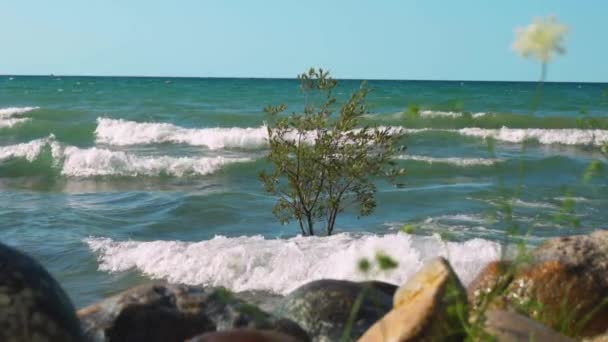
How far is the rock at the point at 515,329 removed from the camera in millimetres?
3336

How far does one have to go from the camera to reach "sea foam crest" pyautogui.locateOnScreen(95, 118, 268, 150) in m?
27.4

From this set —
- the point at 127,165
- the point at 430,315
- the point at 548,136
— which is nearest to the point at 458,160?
the point at 127,165

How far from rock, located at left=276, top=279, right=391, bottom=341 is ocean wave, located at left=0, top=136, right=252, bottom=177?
14.8m

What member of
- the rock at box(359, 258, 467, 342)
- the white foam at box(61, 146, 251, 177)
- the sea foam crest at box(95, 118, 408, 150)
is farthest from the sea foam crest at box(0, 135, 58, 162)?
the rock at box(359, 258, 467, 342)

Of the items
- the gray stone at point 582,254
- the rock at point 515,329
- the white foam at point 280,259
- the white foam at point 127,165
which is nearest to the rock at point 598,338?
the gray stone at point 582,254

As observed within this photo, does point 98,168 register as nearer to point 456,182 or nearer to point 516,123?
point 456,182

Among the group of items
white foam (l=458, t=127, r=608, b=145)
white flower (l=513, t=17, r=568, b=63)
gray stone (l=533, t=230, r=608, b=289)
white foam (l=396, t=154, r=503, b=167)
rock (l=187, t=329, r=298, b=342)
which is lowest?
white foam (l=396, t=154, r=503, b=167)

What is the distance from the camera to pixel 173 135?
2961cm

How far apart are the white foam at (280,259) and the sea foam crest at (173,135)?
1659 centimetres

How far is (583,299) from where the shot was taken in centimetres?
506

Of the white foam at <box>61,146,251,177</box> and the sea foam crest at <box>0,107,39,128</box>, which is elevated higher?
the sea foam crest at <box>0,107,39,128</box>

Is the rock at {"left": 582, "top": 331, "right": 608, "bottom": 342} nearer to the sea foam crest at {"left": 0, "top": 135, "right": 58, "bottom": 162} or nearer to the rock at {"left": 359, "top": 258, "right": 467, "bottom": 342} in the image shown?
the rock at {"left": 359, "top": 258, "right": 467, "bottom": 342}

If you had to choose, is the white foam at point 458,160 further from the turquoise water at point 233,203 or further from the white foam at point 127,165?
the white foam at point 127,165

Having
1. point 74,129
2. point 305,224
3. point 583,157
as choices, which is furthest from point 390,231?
point 74,129
